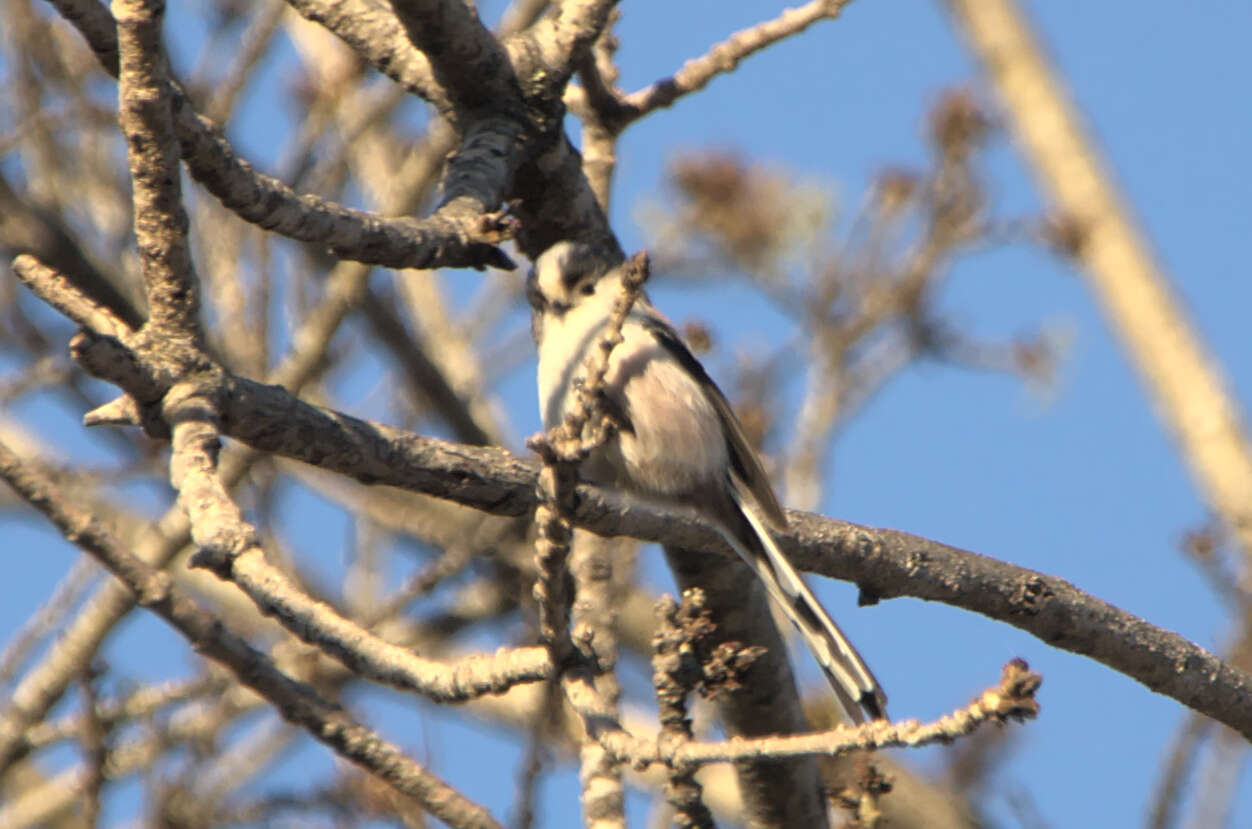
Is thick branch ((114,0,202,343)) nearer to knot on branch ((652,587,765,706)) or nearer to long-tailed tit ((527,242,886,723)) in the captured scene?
knot on branch ((652,587,765,706))

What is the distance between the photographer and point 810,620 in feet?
9.26

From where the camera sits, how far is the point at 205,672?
438cm

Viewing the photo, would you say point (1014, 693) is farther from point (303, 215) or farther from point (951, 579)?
point (303, 215)

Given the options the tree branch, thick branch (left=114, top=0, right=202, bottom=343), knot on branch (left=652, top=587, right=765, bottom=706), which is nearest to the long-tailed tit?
the tree branch

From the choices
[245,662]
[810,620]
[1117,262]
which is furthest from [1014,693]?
[1117,262]

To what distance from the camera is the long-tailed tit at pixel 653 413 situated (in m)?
3.09

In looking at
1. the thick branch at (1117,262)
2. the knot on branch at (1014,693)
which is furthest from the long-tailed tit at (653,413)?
the thick branch at (1117,262)

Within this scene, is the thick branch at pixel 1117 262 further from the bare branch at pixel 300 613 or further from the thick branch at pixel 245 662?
the bare branch at pixel 300 613

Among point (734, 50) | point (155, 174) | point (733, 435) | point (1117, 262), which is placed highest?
point (1117, 262)

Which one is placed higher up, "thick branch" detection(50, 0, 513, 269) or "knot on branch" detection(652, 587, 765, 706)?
"thick branch" detection(50, 0, 513, 269)

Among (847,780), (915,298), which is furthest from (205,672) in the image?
(915,298)

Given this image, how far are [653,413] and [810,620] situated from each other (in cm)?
68

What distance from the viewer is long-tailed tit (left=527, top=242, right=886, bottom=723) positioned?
3094 millimetres

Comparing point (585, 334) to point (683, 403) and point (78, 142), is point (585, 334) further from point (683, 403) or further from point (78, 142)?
point (78, 142)
